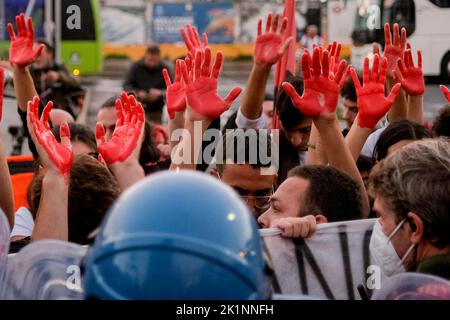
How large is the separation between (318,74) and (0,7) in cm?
1464

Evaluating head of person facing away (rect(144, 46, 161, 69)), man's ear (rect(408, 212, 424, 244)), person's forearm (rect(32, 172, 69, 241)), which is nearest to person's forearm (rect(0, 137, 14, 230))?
person's forearm (rect(32, 172, 69, 241))

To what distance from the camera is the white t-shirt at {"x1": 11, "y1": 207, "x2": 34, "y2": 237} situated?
3660 millimetres

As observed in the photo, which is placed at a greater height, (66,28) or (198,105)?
(198,105)

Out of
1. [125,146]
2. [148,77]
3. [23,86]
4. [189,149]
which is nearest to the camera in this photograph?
[125,146]

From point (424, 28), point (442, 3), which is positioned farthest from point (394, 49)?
point (442, 3)

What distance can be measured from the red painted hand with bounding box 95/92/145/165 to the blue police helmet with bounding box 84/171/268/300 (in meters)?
1.58

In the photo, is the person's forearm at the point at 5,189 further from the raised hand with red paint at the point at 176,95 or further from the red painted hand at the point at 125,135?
the raised hand with red paint at the point at 176,95

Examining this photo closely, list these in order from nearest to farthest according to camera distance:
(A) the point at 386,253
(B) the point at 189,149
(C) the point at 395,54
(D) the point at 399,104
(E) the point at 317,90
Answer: (A) the point at 386,253, (B) the point at 189,149, (E) the point at 317,90, (C) the point at 395,54, (D) the point at 399,104

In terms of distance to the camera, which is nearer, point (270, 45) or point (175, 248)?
point (175, 248)

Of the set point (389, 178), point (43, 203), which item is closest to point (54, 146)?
point (43, 203)

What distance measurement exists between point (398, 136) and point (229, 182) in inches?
31.1

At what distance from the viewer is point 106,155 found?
3.16 metres

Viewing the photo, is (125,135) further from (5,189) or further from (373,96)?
(373,96)

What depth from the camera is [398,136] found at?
13.3ft
